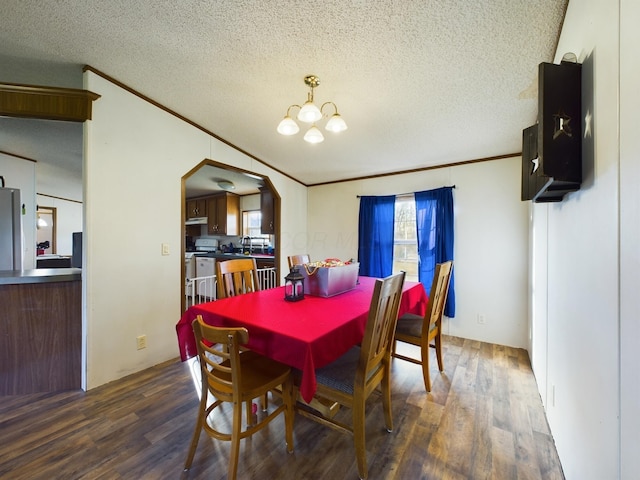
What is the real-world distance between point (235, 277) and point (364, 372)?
1.38 meters

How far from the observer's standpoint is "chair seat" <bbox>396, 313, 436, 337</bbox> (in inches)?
86.0

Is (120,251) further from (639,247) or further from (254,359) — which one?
(639,247)

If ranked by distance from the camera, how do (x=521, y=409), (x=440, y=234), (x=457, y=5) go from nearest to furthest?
(x=457, y=5) → (x=521, y=409) → (x=440, y=234)

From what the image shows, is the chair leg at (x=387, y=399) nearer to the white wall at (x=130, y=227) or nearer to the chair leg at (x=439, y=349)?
the chair leg at (x=439, y=349)

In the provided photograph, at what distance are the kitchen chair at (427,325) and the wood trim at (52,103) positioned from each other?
3006 millimetres

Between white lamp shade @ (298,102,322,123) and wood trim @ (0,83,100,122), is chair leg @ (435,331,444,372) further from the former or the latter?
wood trim @ (0,83,100,122)

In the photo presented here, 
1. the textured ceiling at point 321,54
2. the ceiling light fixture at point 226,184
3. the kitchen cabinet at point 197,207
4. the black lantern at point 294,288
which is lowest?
the black lantern at point 294,288

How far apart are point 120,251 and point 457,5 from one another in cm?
287

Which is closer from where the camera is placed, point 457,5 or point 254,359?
point 457,5

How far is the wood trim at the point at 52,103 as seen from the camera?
198cm

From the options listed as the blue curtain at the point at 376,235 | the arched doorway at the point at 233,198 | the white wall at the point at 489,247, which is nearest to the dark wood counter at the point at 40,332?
the arched doorway at the point at 233,198

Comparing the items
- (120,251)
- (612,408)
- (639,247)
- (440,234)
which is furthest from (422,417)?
(120,251)

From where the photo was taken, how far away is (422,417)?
1772mm

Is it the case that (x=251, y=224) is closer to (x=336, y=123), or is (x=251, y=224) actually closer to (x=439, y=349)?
(x=336, y=123)
